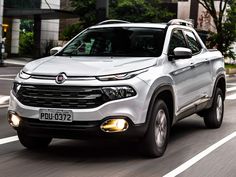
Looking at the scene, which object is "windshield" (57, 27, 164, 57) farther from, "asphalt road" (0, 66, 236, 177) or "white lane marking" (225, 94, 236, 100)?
"white lane marking" (225, 94, 236, 100)

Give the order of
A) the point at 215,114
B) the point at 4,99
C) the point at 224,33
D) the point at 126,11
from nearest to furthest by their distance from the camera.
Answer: the point at 215,114 < the point at 4,99 < the point at 224,33 < the point at 126,11

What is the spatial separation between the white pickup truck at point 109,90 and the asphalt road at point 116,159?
27cm

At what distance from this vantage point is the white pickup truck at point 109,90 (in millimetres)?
6059

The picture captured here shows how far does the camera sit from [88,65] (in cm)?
642

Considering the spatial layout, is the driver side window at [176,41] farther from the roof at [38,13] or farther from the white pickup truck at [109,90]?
the roof at [38,13]

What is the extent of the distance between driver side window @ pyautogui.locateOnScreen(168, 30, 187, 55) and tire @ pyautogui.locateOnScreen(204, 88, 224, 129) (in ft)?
4.75

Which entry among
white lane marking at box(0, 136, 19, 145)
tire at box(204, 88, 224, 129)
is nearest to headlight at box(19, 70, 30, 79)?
white lane marking at box(0, 136, 19, 145)

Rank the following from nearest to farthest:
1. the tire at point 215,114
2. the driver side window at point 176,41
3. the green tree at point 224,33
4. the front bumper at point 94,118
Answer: the front bumper at point 94,118 → the driver side window at point 176,41 → the tire at point 215,114 → the green tree at point 224,33

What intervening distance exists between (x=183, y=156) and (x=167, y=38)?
5.51 feet

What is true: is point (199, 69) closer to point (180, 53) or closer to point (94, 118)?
point (180, 53)

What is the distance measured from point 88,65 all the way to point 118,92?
1.89ft

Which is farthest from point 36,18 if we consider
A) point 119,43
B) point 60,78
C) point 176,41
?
point 60,78

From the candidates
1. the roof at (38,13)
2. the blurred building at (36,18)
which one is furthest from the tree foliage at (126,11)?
the roof at (38,13)

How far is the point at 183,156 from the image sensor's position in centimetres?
686
